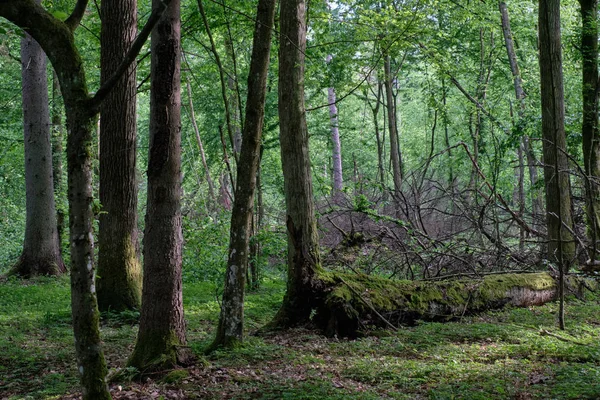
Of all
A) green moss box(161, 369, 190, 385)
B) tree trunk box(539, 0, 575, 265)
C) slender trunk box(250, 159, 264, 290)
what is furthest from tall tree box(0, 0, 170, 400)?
tree trunk box(539, 0, 575, 265)

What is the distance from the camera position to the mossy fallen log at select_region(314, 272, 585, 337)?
25.0ft

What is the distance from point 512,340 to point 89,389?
5375mm

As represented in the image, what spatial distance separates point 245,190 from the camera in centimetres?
607

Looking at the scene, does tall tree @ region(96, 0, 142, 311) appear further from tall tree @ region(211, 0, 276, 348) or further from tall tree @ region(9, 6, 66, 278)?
tall tree @ region(9, 6, 66, 278)

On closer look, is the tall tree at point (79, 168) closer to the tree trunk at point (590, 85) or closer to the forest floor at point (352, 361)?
the forest floor at point (352, 361)

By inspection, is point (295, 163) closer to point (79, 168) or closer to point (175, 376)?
point (175, 376)

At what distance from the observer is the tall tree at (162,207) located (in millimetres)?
5379

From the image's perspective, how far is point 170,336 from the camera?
5.50 metres

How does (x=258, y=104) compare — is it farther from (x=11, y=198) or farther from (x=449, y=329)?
(x=11, y=198)

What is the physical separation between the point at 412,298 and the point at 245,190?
3.64m

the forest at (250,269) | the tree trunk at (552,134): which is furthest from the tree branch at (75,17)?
the tree trunk at (552,134)

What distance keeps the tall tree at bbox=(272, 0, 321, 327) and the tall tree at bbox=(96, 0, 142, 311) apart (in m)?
2.50

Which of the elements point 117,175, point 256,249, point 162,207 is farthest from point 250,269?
point 162,207

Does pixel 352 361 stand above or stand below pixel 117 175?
below
